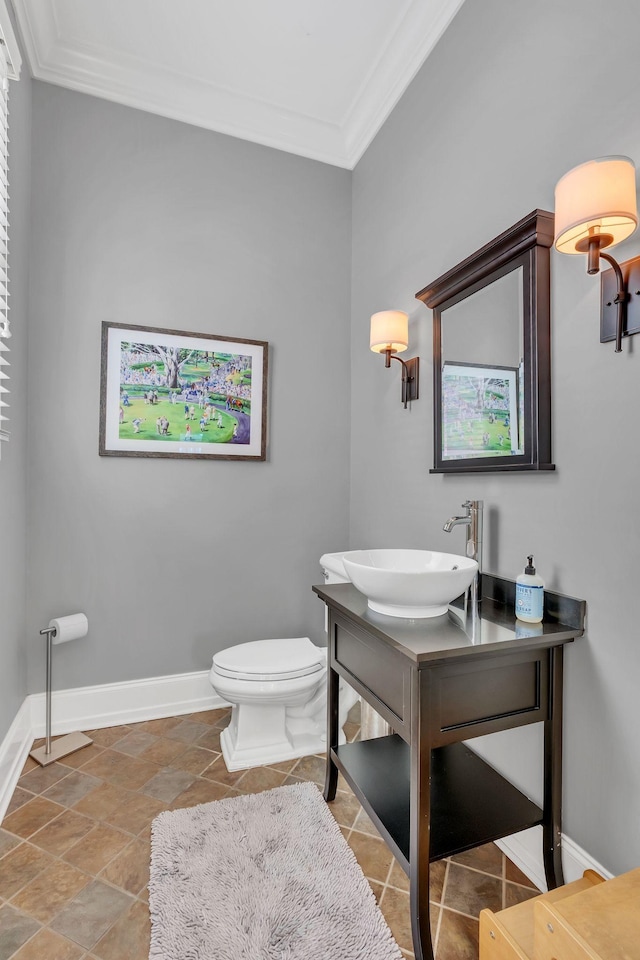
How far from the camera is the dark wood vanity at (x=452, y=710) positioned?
3.83ft

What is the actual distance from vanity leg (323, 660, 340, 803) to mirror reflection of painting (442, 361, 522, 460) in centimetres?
93

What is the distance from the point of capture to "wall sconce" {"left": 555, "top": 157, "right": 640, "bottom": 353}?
43.4 inches

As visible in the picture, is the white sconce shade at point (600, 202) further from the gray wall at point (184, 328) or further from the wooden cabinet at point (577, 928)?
the gray wall at point (184, 328)

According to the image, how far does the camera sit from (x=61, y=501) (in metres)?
2.22

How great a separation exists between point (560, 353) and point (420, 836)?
1.32 m

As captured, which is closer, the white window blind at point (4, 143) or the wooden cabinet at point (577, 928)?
the wooden cabinet at point (577, 928)

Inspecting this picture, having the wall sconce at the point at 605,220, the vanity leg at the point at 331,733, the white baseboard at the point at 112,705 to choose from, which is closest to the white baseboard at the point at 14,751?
the white baseboard at the point at 112,705

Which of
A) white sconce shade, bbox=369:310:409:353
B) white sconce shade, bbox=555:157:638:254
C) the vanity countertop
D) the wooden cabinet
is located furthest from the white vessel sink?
white sconce shade, bbox=369:310:409:353

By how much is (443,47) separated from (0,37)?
1602 millimetres

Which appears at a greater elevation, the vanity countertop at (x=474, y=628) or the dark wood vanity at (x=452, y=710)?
the vanity countertop at (x=474, y=628)

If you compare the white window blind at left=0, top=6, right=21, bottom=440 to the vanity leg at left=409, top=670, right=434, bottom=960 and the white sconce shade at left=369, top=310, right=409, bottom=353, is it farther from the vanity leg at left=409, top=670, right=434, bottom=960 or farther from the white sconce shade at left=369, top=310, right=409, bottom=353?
the vanity leg at left=409, top=670, right=434, bottom=960

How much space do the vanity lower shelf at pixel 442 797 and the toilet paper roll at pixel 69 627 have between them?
3.99ft

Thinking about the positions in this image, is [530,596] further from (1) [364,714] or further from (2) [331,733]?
(1) [364,714]

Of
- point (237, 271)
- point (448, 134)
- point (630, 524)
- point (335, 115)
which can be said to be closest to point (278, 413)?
point (237, 271)
